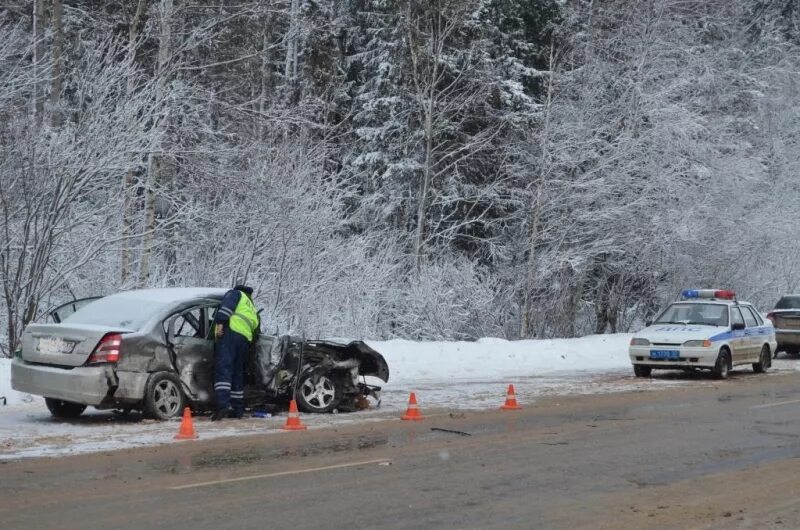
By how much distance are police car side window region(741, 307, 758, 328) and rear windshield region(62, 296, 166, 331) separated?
12.6m

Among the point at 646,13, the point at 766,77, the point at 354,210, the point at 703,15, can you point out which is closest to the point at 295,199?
the point at 354,210

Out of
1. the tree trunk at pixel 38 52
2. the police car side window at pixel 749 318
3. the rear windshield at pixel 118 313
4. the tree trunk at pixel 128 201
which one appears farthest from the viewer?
the tree trunk at pixel 128 201

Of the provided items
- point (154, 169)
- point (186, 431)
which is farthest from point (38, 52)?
point (186, 431)

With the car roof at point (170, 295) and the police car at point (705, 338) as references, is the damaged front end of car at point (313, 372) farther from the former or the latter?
the police car at point (705, 338)

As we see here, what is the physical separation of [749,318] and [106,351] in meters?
13.7

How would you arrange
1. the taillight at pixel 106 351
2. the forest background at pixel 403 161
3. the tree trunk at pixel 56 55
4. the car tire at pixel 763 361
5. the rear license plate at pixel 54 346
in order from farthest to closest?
the tree trunk at pixel 56 55
the forest background at pixel 403 161
the car tire at pixel 763 361
the rear license plate at pixel 54 346
the taillight at pixel 106 351

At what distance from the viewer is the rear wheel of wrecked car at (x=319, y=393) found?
1320cm

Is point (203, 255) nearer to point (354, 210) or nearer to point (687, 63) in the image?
point (354, 210)

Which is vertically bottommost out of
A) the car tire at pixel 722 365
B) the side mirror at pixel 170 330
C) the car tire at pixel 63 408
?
the car tire at pixel 63 408

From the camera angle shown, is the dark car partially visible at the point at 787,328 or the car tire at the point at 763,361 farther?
the dark car partially visible at the point at 787,328

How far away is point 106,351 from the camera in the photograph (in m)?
11.6

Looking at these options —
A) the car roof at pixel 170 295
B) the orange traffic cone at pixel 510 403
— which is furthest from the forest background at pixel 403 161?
the orange traffic cone at pixel 510 403

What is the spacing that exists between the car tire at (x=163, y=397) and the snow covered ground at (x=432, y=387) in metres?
0.16

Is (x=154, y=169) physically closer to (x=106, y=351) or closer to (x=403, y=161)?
(x=106, y=351)
